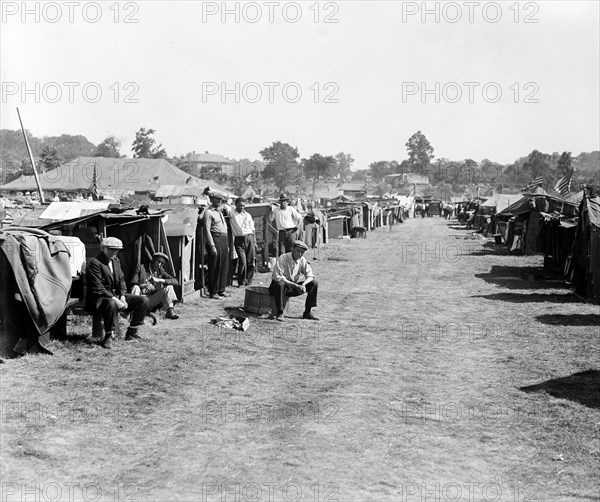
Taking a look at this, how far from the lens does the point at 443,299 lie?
15.6 meters

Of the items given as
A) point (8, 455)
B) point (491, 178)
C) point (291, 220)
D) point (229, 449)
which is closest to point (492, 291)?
point (291, 220)

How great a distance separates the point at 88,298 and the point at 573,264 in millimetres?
10943

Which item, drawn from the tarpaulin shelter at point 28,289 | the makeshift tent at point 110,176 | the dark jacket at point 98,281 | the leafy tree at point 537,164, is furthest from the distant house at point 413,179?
the tarpaulin shelter at point 28,289

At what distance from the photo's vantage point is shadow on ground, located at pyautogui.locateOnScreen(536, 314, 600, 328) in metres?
12.2

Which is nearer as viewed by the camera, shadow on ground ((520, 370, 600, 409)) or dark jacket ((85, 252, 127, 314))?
shadow on ground ((520, 370, 600, 409))

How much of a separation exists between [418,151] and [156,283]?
174m

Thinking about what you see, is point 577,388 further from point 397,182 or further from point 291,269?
point 397,182

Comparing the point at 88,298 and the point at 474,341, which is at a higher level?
the point at 88,298

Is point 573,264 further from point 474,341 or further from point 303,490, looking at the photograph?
point 303,490

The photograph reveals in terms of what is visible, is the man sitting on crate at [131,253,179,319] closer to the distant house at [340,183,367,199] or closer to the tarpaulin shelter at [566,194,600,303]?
the tarpaulin shelter at [566,194,600,303]

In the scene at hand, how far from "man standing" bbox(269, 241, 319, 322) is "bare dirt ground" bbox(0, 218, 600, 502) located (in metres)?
0.40

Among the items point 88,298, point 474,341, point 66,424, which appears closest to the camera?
point 66,424

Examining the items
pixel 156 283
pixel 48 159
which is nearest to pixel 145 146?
pixel 48 159

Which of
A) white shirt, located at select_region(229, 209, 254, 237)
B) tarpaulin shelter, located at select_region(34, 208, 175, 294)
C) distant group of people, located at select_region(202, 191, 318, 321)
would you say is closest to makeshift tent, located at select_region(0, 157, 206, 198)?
distant group of people, located at select_region(202, 191, 318, 321)
